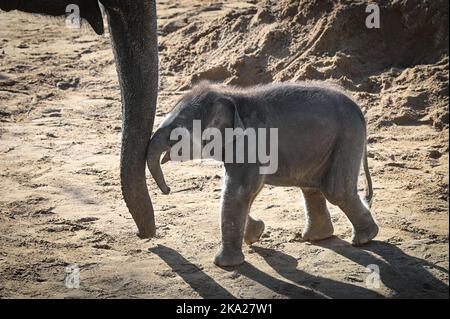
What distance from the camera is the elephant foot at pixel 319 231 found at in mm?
5129

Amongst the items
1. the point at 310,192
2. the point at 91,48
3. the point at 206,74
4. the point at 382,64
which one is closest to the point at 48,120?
the point at 206,74

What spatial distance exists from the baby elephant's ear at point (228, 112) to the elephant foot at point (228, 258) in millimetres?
740

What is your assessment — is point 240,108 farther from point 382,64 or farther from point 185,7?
point 185,7

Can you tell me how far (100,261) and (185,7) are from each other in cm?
713

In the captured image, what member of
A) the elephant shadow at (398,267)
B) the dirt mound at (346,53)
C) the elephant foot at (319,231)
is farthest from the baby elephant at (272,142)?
the dirt mound at (346,53)

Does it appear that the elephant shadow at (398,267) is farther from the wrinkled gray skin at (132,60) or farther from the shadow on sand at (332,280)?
the wrinkled gray skin at (132,60)

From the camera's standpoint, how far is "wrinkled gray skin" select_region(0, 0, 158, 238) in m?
4.45

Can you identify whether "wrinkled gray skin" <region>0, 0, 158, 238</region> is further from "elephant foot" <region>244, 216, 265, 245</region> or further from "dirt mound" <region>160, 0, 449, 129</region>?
"dirt mound" <region>160, 0, 449, 129</region>

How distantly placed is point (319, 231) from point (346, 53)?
148 inches

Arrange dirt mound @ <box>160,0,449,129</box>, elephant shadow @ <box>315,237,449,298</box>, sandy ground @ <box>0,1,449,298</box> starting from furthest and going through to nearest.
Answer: dirt mound @ <box>160,0,449,129</box> < sandy ground @ <box>0,1,449,298</box> < elephant shadow @ <box>315,237,449,298</box>

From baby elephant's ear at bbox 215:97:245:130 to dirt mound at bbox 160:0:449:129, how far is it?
2.99 m

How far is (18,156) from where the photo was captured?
7316mm

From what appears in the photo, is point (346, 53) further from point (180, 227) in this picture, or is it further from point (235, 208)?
point (235, 208)

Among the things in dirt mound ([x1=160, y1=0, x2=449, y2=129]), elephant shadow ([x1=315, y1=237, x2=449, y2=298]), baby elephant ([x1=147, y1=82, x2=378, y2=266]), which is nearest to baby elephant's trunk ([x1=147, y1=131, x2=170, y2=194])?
baby elephant ([x1=147, y1=82, x2=378, y2=266])
